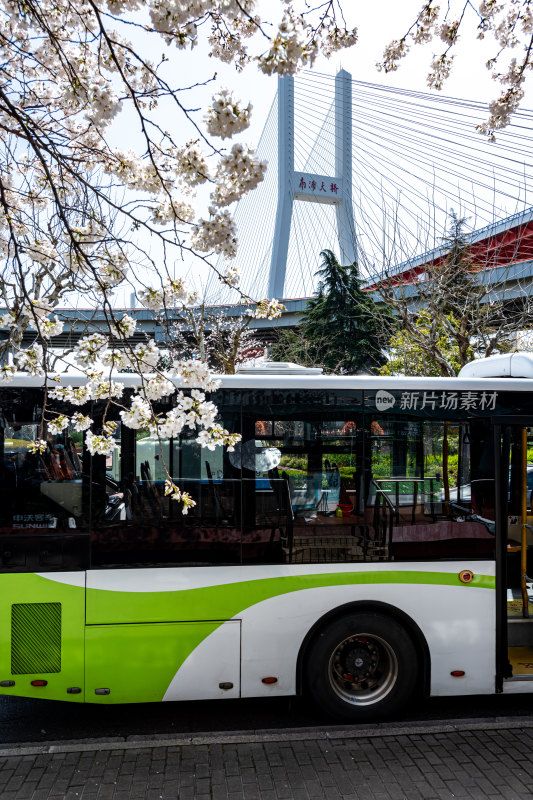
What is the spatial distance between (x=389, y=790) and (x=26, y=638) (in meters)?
2.48

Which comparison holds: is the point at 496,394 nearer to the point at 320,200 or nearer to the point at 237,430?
the point at 237,430

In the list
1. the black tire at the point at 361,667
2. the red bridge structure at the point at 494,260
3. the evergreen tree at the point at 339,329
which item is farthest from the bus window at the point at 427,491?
the evergreen tree at the point at 339,329

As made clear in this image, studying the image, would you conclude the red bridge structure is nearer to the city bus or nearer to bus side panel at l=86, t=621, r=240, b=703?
the city bus

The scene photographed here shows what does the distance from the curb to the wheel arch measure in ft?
0.95

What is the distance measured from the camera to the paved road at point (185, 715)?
14.7ft

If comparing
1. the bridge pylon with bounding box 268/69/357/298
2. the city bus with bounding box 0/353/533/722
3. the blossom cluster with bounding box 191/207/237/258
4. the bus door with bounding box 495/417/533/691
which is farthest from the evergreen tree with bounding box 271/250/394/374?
the blossom cluster with bounding box 191/207/237/258

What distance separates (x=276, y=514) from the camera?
4.43m

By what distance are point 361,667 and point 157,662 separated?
149cm

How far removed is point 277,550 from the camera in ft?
14.5

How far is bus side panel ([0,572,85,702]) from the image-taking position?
4.20 m

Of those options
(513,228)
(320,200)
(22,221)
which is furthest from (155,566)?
(320,200)

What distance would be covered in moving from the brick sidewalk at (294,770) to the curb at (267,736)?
0.04 meters

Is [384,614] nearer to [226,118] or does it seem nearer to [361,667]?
[361,667]

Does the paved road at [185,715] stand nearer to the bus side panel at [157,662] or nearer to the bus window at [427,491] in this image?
the bus side panel at [157,662]
